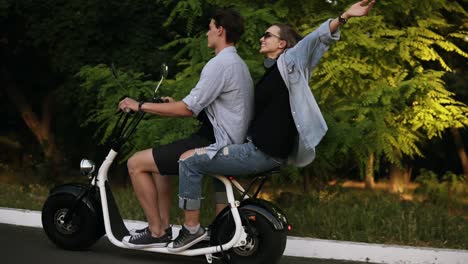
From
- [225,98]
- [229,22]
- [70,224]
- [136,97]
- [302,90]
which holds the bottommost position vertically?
[136,97]

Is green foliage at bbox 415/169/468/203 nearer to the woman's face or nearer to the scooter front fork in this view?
the woman's face

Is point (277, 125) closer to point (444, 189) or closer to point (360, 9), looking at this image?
point (360, 9)

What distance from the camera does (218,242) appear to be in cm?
578

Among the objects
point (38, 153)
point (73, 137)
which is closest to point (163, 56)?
point (73, 137)

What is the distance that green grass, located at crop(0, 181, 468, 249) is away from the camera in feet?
25.1

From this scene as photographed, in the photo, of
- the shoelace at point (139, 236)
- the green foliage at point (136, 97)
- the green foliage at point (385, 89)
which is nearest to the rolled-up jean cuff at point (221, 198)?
the shoelace at point (139, 236)

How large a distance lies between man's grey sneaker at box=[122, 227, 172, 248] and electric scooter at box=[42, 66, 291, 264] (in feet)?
0.11

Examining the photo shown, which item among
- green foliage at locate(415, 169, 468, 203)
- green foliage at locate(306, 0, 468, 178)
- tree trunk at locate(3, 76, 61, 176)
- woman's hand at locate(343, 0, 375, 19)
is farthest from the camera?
tree trunk at locate(3, 76, 61, 176)

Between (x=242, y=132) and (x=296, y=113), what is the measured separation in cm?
45

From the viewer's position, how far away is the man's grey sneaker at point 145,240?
19.5ft

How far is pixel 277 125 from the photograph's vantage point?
5590 millimetres

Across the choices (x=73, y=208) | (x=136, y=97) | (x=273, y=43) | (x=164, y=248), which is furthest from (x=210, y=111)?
(x=136, y=97)

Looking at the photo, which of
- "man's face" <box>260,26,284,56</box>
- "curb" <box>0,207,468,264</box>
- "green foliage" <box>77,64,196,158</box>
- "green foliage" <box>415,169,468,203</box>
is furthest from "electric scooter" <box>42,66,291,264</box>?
"green foliage" <box>415,169,468,203</box>

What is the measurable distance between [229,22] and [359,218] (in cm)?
333
